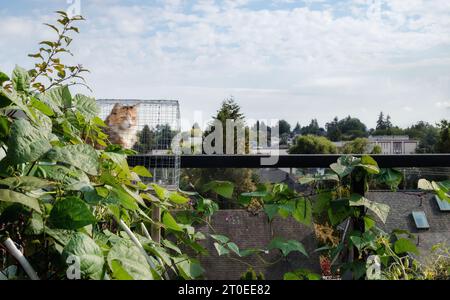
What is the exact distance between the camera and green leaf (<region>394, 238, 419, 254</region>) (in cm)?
145

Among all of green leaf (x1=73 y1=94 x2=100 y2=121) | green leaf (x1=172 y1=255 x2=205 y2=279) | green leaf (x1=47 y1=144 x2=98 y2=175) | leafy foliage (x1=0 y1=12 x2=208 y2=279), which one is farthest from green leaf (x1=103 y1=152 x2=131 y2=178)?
green leaf (x1=172 y1=255 x2=205 y2=279)

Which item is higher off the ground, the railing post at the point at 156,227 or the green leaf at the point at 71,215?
the green leaf at the point at 71,215

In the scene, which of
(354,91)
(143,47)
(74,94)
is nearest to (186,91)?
(143,47)

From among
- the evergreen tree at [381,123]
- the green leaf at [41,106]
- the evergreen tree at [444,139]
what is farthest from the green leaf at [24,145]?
the evergreen tree at [381,123]

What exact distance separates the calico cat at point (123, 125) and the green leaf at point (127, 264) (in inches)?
45.1

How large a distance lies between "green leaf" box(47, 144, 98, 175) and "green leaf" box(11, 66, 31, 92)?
0.32 meters

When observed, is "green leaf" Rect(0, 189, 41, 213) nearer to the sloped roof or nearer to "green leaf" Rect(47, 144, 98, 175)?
"green leaf" Rect(47, 144, 98, 175)

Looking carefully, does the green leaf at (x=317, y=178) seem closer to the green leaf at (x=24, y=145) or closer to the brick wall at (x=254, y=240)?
the brick wall at (x=254, y=240)

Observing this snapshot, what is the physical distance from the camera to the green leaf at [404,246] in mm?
1449

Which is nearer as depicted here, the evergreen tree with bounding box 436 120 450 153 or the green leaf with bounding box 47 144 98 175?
the green leaf with bounding box 47 144 98 175

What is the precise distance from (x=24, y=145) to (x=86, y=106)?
18.2 inches

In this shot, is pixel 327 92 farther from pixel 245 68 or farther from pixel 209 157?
pixel 209 157

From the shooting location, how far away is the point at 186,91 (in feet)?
7.66
